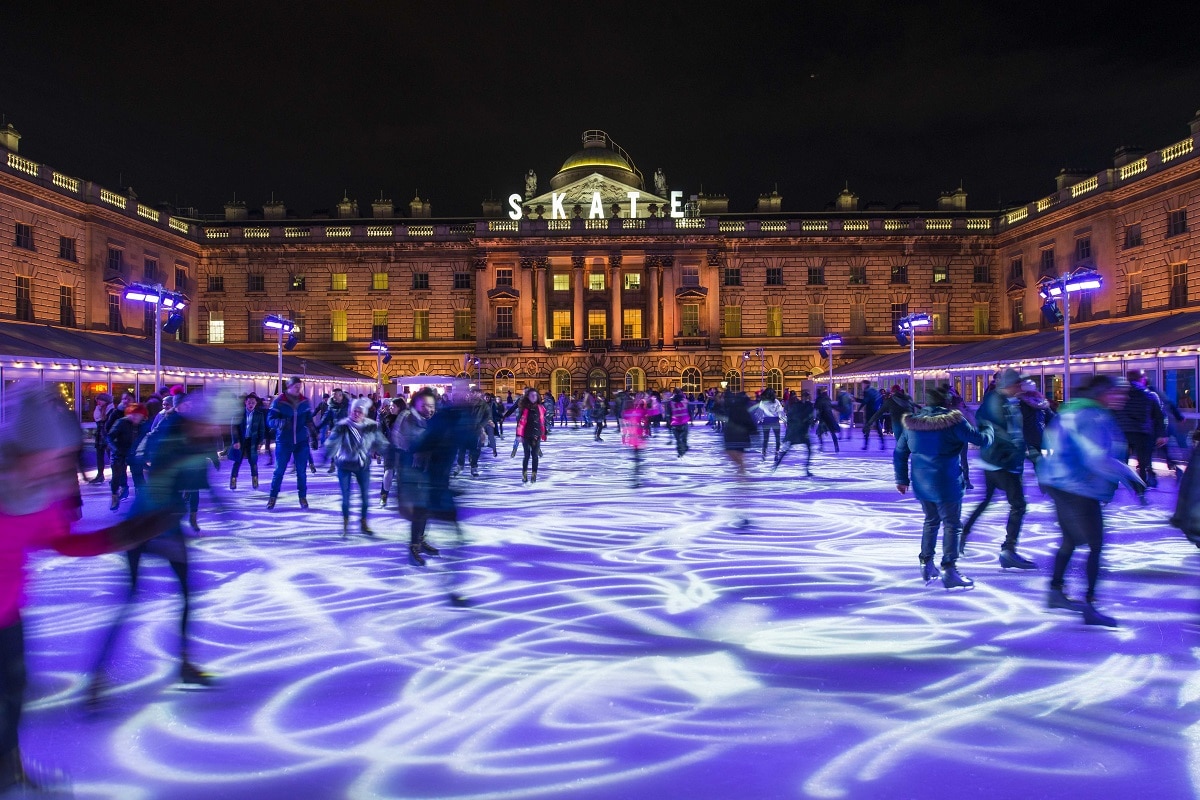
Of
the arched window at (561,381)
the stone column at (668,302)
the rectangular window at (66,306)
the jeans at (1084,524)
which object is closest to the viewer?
the jeans at (1084,524)

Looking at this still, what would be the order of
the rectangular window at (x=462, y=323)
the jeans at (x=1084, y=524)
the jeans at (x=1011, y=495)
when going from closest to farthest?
1. the jeans at (x=1084, y=524)
2. the jeans at (x=1011, y=495)
3. the rectangular window at (x=462, y=323)

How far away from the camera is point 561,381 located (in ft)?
173

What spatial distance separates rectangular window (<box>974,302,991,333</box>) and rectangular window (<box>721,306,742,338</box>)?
50.2ft

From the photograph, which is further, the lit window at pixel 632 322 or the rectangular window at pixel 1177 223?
the lit window at pixel 632 322

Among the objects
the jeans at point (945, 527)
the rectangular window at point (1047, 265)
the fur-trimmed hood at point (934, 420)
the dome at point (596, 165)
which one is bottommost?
the jeans at point (945, 527)

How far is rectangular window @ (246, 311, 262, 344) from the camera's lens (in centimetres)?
5325

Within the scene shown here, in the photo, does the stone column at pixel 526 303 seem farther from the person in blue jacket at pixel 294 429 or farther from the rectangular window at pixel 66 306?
the person in blue jacket at pixel 294 429

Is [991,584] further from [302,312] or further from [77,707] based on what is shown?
[302,312]

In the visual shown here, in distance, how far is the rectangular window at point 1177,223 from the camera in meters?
34.7

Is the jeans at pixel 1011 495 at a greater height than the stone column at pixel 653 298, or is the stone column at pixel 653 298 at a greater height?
the stone column at pixel 653 298

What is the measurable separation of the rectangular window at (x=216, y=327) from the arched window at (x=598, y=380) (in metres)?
24.7

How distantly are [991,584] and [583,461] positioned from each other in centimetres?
1247

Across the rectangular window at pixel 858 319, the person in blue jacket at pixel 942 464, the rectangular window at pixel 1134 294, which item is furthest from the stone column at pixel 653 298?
the person in blue jacket at pixel 942 464

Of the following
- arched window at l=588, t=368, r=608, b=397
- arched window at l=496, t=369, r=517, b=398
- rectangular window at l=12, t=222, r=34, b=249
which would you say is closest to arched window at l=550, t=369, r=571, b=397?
arched window at l=588, t=368, r=608, b=397
